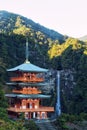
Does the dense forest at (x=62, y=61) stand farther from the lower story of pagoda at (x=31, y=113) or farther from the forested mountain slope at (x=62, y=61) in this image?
the lower story of pagoda at (x=31, y=113)

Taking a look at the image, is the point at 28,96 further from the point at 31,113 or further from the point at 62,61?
the point at 62,61

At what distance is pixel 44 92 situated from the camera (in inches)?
2704

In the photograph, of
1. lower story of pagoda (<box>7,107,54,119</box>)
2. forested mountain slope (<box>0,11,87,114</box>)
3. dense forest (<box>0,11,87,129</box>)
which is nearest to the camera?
lower story of pagoda (<box>7,107,54,119</box>)

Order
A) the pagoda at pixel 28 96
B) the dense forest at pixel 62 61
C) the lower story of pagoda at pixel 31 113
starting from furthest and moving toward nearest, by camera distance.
Result: the dense forest at pixel 62 61
the pagoda at pixel 28 96
the lower story of pagoda at pixel 31 113

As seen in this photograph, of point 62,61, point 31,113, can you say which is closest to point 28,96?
point 31,113

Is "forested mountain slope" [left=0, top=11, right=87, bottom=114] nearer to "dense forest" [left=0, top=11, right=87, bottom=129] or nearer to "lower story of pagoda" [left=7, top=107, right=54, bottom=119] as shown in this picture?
"dense forest" [left=0, top=11, right=87, bottom=129]

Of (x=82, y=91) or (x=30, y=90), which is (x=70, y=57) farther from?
(x=30, y=90)

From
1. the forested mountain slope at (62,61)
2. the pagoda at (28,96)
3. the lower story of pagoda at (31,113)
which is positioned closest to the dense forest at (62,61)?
the forested mountain slope at (62,61)

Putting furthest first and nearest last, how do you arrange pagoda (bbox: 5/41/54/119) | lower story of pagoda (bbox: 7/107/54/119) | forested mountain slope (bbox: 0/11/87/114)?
forested mountain slope (bbox: 0/11/87/114) < pagoda (bbox: 5/41/54/119) < lower story of pagoda (bbox: 7/107/54/119)

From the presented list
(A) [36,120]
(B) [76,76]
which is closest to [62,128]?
(A) [36,120]

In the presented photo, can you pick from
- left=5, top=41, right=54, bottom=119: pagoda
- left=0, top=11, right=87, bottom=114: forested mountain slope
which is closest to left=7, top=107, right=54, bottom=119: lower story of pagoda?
left=5, top=41, right=54, bottom=119: pagoda

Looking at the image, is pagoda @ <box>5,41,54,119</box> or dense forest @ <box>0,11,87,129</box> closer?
pagoda @ <box>5,41,54,119</box>

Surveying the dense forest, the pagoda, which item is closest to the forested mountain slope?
the dense forest

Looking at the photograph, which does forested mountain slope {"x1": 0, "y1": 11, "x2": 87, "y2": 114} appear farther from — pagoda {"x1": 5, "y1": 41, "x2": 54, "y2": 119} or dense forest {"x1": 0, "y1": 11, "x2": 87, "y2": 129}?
pagoda {"x1": 5, "y1": 41, "x2": 54, "y2": 119}
